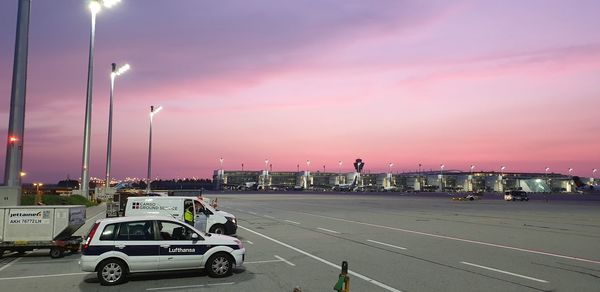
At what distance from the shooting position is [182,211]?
2031 centimetres

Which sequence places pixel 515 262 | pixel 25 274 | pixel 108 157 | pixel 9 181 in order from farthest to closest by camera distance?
pixel 108 157
pixel 9 181
pixel 515 262
pixel 25 274

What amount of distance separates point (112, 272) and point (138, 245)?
85 cm

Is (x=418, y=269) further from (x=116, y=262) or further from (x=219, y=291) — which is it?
(x=116, y=262)

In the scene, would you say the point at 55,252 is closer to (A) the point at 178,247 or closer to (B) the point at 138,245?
(B) the point at 138,245

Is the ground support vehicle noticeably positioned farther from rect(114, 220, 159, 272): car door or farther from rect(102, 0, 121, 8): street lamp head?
rect(102, 0, 121, 8): street lamp head

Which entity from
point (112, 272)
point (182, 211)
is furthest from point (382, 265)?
point (182, 211)

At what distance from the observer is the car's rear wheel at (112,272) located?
38.1ft

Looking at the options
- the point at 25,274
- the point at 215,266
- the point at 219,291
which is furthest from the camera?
the point at 25,274

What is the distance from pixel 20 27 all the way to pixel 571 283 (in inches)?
821

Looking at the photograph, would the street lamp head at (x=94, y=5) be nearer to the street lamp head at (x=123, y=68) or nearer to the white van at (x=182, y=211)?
the street lamp head at (x=123, y=68)

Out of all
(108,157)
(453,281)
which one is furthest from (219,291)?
(108,157)

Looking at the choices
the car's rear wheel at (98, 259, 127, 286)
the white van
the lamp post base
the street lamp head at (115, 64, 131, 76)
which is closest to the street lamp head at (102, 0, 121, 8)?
the white van

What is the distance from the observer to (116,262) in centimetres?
1177

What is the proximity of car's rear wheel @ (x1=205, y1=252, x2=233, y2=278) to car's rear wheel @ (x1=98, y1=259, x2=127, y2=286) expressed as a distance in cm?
205
